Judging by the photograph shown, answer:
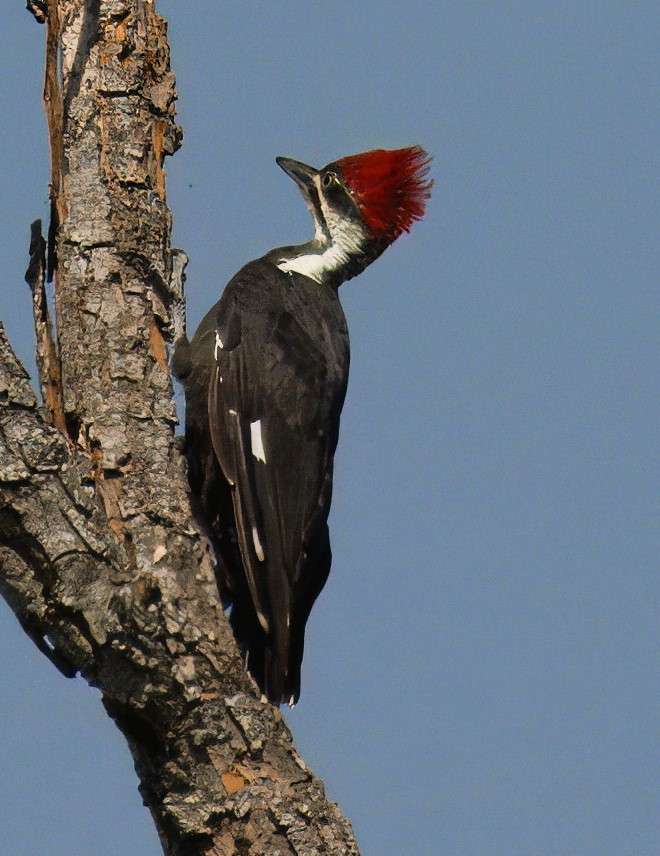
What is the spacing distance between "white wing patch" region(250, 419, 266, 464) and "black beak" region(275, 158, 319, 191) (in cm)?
163

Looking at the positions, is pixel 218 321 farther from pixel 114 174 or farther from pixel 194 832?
pixel 194 832

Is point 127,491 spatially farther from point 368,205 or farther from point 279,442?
point 368,205

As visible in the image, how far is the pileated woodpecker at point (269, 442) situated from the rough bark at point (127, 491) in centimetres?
34

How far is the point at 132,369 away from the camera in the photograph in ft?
11.3

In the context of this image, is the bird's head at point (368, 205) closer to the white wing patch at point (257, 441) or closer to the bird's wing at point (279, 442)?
the bird's wing at point (279, 442)

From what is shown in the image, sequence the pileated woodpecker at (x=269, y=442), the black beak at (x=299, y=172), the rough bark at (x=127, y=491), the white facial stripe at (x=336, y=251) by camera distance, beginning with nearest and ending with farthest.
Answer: the rough bark at (x=127, y=491), the pileated woodpecker at (x=269, y=442), the white facial stripe at (x=336, y=251), the black beak at (x=299, y=172)

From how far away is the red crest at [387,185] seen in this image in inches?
199

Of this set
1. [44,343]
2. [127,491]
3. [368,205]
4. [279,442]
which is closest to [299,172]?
[368,205]

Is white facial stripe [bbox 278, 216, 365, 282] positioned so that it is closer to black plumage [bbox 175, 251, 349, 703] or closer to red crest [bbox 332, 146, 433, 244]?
red crest [bbox 332, 146, 433, 244]

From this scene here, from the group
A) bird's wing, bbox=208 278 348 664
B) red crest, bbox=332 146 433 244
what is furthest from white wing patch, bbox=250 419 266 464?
red crest, bbox=332 146 433 244

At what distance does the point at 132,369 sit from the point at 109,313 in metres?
0.20

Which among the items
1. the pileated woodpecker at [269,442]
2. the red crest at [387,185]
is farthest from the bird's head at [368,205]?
the pileated woodpecker at [269,442]

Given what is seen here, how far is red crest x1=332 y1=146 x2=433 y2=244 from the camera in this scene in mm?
5051

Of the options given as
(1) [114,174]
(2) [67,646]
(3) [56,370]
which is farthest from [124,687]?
(1) [114,174]
